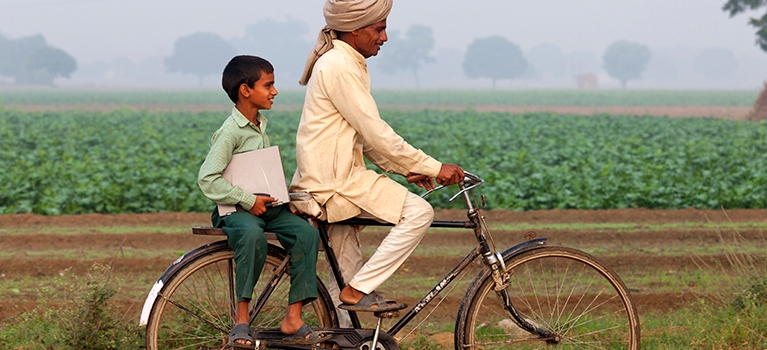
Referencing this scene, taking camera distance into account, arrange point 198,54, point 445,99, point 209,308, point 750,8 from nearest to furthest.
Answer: point 209,308
point 750,8
point 445,99
point 198,54

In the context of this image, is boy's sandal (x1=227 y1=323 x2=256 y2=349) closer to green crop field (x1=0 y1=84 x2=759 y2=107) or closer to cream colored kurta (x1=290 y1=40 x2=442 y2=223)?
cream colored kurta (x1=290 y1=40 x2=442 y2=223)

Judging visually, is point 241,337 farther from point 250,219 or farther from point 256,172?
point 256,172

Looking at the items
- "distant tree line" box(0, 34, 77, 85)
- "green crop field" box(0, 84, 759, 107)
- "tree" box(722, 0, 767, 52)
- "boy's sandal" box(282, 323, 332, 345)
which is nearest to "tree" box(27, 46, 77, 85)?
"distant tree line" box(0, 34, 77, 85)

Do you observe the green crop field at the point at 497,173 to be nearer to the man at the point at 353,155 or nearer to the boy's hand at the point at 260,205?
the man at the point at 353,155

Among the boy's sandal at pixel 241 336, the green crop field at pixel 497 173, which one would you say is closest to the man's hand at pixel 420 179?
the boy's sandal at pixel 241 336

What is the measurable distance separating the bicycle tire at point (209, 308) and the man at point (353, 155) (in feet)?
0.95

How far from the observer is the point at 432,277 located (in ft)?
26.2

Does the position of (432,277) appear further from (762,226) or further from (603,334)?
(762,226)

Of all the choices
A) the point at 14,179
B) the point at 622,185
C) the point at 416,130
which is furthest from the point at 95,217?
the point at 416,130

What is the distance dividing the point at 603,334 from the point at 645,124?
80.5 feet

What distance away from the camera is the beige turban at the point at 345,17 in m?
3.88

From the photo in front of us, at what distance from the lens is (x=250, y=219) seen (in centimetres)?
389

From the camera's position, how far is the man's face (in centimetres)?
398

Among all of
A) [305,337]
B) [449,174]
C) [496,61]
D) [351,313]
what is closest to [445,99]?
[351,313]
